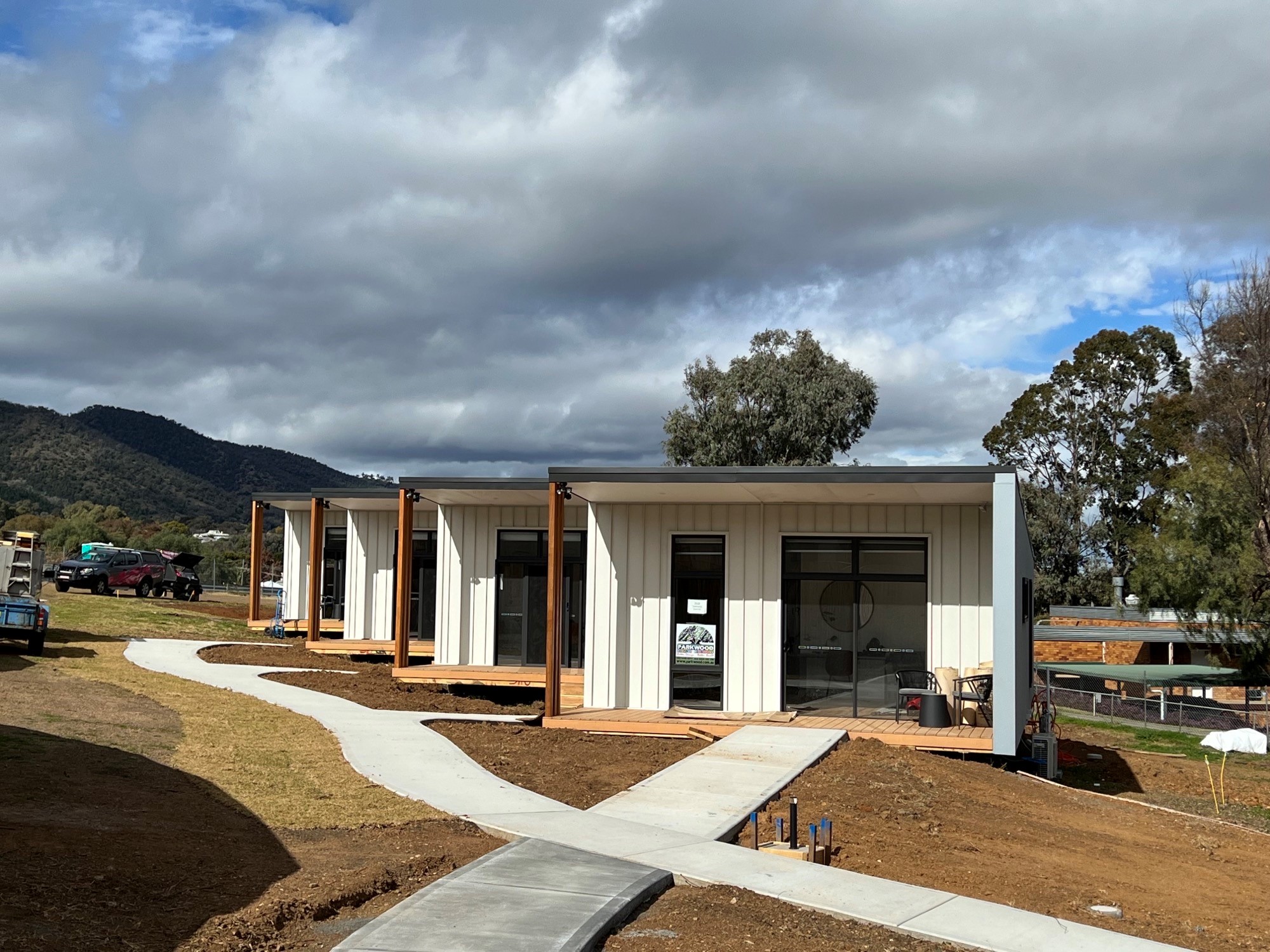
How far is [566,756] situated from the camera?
42.0 feet

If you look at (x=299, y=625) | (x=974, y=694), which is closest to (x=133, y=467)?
(x=299, y=625)

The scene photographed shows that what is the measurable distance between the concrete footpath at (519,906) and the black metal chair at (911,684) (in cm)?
809

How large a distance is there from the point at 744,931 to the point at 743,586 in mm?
9504

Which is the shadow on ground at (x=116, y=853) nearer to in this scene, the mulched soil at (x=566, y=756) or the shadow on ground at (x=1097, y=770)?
the mulched soil at (x=566, y=756)

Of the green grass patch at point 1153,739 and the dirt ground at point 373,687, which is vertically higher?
the dirt ground at point 373,687

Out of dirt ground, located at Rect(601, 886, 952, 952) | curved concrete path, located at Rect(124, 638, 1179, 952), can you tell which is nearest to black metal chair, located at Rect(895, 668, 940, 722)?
curved concrete path, located at Rect(124, 638, 1179, 952)

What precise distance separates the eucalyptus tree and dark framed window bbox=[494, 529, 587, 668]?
3292cm

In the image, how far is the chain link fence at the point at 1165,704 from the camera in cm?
2402

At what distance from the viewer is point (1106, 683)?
3122 cm

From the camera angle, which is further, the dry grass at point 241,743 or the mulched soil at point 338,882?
the dry grass at point 241,743

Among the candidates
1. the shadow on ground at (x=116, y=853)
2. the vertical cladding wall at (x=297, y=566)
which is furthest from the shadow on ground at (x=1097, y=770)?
the vertical cladding wall at (x=297, y=566)

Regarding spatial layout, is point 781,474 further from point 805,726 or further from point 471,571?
point 471,571

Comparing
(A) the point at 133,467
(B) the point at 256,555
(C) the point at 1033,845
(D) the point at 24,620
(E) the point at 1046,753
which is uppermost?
(A) the point at 133,467

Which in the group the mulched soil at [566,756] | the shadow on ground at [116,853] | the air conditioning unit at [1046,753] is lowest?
the air conditioning unit at [1046,753]
